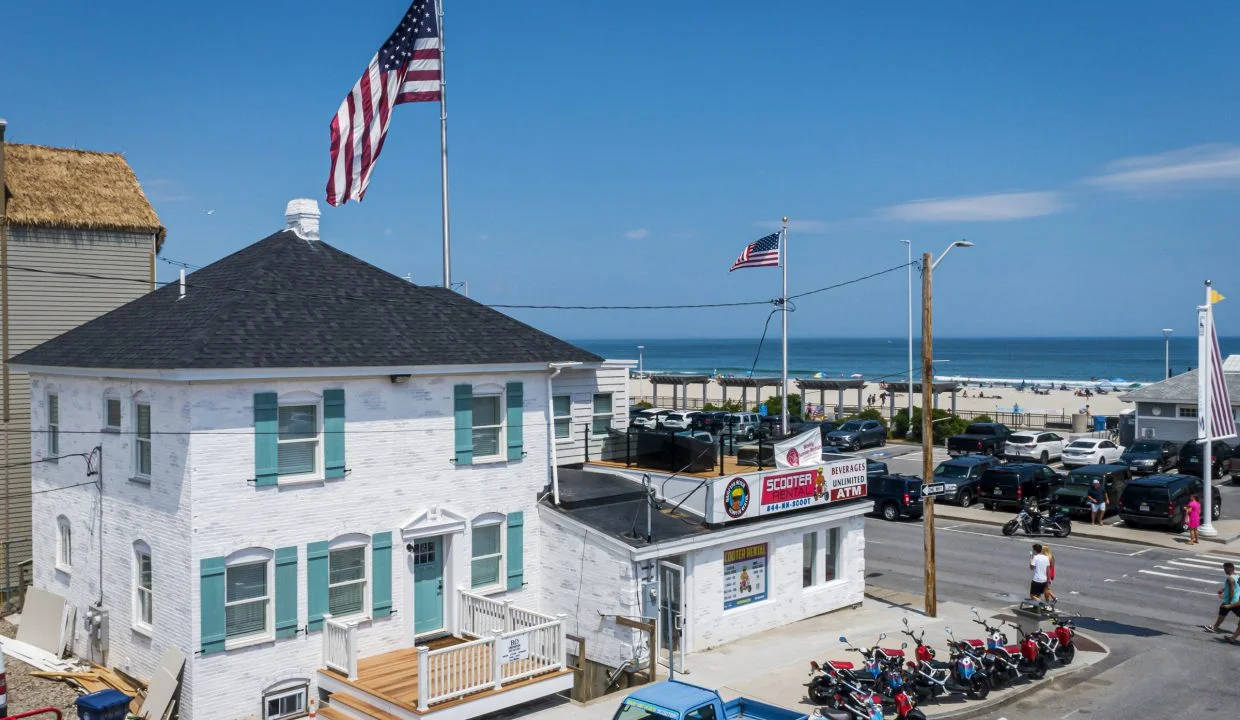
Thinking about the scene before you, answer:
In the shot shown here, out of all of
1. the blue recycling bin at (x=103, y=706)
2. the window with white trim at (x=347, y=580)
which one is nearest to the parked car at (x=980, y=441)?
the window with white trim at (x=347, y=580)

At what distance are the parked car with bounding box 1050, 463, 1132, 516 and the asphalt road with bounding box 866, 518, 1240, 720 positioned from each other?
109 inches

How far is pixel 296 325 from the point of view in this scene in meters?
18.7

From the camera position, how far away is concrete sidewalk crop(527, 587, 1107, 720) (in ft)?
57.5

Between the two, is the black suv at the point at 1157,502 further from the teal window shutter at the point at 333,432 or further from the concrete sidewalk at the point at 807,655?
the teal window shutter at the point at 333,432

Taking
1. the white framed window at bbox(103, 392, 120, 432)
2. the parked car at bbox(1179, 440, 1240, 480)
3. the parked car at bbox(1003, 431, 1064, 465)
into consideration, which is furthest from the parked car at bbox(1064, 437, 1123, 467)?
the white framed window at bbox(103, 392, 120, 432)

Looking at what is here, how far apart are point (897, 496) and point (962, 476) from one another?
459 centimetres

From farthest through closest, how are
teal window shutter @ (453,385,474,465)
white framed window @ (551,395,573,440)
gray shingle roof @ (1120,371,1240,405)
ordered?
gray shingle roof @ (1120,371,1240,405) → white framed window @ (551,395,573,440) → teal window shutter @ (453,385,474,465)

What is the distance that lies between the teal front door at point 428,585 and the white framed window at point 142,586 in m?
4.59

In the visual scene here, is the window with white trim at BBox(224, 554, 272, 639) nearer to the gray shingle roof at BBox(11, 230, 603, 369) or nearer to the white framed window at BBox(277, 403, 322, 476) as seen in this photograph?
the white framed window at BBox(277, 403, 322, 476)

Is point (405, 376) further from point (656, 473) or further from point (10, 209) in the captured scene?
point (10, 209)

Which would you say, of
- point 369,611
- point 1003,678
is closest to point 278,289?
point 369,611

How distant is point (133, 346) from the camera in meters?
18.5

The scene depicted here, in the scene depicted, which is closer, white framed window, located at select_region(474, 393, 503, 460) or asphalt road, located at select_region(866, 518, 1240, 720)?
asphalt road, located at select_region(866, 518, 1240, 720)

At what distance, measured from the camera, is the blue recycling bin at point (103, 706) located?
14891 mm
